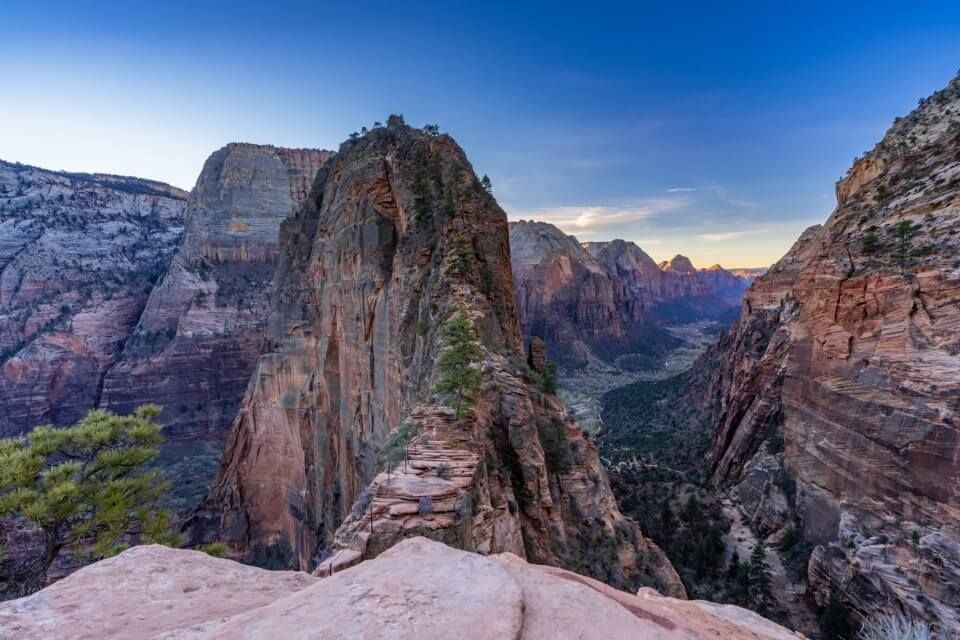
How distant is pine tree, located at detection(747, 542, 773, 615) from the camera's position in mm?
23219

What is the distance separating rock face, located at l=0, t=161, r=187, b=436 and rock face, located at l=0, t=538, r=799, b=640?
249ft

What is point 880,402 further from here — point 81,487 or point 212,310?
point 212,310

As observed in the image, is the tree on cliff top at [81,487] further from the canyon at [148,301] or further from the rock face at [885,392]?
the canyon at [148,301]

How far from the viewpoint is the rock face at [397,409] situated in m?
10.9

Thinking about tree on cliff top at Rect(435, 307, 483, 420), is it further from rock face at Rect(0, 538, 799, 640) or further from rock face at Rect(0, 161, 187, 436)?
rock face at Rect(0, 161, 187, 436)

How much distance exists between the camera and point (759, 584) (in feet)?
79.9

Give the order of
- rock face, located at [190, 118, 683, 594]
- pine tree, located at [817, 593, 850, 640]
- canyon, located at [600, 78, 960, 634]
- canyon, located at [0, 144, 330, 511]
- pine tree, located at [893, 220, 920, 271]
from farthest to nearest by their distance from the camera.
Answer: canyon, located at [0, 144, 330, 511], pine tree, located at [893, 220, 920, 271], pine tree, located at [817, 593, 850, 640], canyon, located at [600, 78, 960, 634], rock face, located at [190, 118, 683, 594]

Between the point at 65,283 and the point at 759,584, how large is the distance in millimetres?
94447

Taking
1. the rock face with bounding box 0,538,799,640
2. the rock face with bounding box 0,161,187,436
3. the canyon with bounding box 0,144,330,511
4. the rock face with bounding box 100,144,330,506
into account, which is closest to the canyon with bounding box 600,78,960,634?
the rock face with bounding box 0,538,799,640

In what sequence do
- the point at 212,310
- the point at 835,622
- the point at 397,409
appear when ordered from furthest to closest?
the point at 212,310 < the point at 397,409 < the point at 835,622

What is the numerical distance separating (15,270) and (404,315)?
3210 inches

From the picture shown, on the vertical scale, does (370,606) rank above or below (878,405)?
above

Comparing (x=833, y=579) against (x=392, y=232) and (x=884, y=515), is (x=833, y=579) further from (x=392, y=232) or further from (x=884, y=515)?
(x=392, y=232)

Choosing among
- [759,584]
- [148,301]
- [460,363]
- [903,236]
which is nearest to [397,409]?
[460,363]
